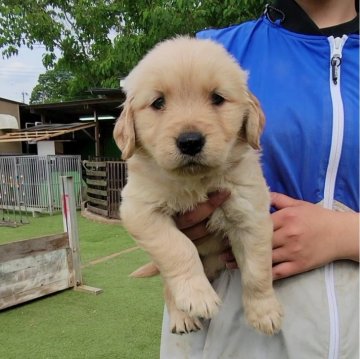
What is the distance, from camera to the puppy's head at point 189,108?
1.59 meters

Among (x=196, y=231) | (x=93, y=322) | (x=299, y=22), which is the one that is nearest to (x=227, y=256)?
(x=196, y=231)

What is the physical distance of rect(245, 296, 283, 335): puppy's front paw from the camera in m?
1.61

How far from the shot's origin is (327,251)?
1530 millimetres

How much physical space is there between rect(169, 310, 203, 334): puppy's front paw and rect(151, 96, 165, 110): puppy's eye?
2.52 feet

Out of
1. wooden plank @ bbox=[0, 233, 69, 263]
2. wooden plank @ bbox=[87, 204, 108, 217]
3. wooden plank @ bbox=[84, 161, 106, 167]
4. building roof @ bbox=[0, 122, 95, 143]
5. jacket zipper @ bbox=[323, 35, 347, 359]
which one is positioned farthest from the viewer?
building roof @ bbox=[0, 122, 95, 143]

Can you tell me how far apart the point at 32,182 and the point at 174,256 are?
44.1ft

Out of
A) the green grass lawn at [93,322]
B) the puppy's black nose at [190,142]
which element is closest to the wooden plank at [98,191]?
the green grass lawn at [93,322]

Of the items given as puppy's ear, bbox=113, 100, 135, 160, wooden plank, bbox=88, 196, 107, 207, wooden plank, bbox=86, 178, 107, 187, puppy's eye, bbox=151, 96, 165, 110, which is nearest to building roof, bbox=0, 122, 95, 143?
wooden plank, bbox=86, 178, 107, 187

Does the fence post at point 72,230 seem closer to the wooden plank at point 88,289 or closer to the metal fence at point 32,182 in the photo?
the wooden plank at point 88,289

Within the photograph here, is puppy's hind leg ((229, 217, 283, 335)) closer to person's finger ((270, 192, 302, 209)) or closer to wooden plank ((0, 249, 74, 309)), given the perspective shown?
person's finger ((270, 192, 302, 209))

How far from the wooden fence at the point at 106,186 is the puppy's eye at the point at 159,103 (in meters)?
10.1

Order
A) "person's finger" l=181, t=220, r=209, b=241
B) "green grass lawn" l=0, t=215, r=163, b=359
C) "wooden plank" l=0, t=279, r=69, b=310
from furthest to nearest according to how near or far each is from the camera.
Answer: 1. "wooden plank" l=0, t=279, r=69, b=310
2. "green grass lawn" l=0, t=215, r=163, b=359
3. "person's finger" l=181, t=220, r=209, b=241

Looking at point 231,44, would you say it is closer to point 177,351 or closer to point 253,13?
point 177,351

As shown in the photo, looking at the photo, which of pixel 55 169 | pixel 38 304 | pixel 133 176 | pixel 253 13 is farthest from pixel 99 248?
pixel 133 176
